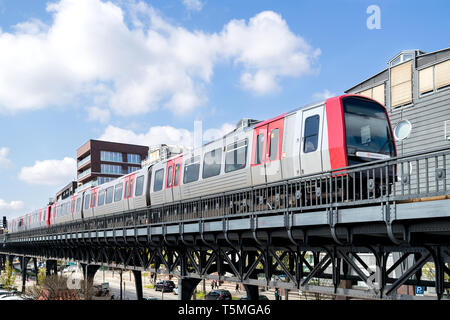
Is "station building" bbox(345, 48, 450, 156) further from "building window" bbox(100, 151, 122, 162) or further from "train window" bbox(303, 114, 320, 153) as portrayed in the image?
"building window" bbox(100, 151, 122, 162)

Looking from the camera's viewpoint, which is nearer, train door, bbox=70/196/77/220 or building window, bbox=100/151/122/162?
train door, bbox=70/196/77/220

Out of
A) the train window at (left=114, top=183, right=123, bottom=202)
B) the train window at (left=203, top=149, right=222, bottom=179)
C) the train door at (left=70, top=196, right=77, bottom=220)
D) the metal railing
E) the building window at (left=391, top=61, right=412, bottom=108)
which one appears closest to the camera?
the metal railing

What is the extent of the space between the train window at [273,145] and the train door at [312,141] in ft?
4.29

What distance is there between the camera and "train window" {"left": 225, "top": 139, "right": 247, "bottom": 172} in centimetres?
1656

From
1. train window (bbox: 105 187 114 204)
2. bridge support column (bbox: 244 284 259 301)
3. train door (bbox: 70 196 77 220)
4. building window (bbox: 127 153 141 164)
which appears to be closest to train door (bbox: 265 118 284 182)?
bridge support column (bbox: 244 284 259 301)

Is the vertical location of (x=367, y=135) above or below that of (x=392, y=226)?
above

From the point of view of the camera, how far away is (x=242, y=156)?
54.6ft

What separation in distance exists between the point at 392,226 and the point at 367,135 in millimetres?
5039

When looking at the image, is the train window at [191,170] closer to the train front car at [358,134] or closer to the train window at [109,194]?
the train front car at [358,134]

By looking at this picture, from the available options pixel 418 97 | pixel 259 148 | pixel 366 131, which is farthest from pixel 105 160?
pixel 366 131

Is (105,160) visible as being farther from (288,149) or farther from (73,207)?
(288,149)

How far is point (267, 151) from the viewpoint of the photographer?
50.1 feet
